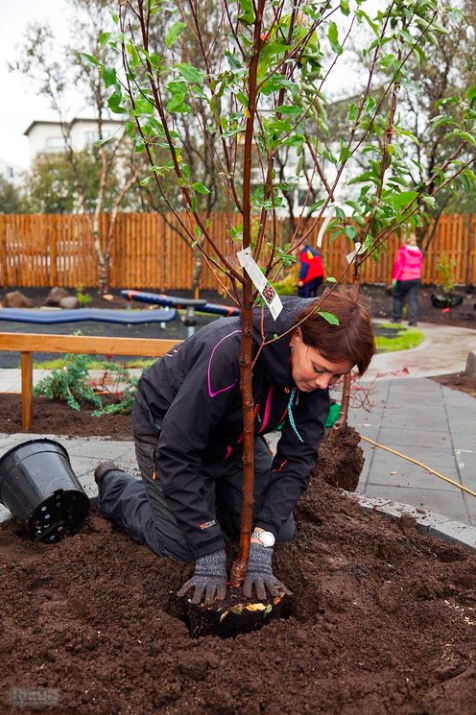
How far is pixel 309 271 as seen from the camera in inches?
529

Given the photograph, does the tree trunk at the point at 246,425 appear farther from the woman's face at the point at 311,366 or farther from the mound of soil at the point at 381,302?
the mound of soil at the point at 381,302

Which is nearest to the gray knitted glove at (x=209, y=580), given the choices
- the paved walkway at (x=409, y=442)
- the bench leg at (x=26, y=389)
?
the paved walkway at (x=409, y=442)

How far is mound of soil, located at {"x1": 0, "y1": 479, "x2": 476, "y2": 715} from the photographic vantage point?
6.31 feet

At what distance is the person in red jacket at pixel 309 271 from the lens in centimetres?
1339

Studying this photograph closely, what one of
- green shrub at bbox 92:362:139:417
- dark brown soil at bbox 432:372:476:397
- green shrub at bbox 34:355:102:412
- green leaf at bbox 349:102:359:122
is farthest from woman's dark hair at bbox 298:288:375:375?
dark brown soil at bbox 432:372:476:397

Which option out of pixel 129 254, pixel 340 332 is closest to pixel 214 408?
pixel 340 332

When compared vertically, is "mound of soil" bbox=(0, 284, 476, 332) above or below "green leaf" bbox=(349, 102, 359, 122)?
below

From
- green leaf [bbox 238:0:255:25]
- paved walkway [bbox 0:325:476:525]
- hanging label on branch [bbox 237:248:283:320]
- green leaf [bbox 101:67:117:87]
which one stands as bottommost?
paved walkway [bbox 0:325:476:525]

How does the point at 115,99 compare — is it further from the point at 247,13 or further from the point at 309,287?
the point at 309,287

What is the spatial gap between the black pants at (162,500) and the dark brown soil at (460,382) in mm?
4561

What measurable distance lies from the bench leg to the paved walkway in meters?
0.23

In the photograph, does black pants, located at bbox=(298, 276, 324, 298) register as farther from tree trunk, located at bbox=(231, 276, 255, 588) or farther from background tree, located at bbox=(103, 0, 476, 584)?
tree trunk, located at bbox=(231, 276, 255, 588)

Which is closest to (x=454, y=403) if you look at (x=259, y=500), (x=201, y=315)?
(x=259, y=500)

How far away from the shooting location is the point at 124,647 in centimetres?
215
